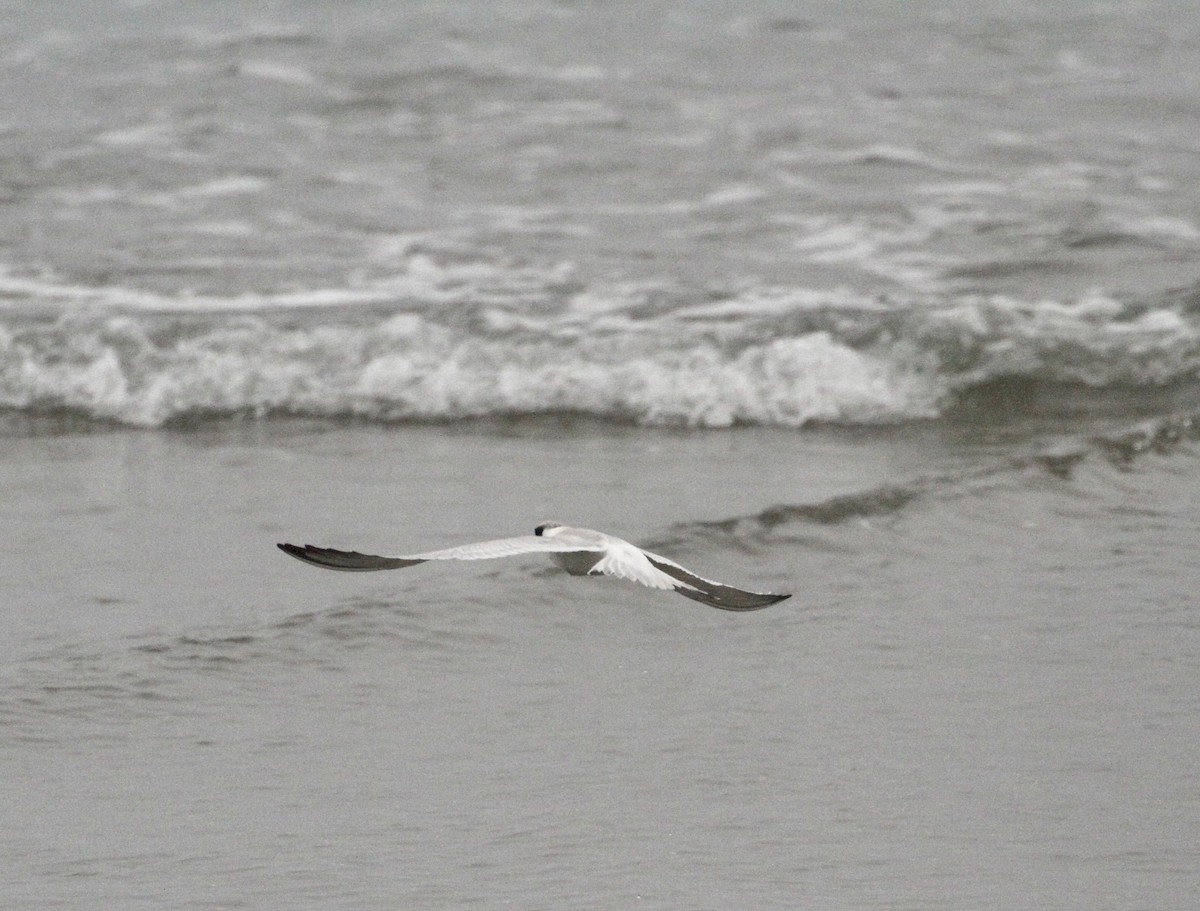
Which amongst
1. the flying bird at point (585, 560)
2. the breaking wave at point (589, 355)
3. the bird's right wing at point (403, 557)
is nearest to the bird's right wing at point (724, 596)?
the flying bird at point (585, 560)

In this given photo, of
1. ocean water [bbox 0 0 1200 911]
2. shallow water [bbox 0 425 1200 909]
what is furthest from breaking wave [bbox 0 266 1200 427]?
shallow water [bbox 0 425 1200 909]

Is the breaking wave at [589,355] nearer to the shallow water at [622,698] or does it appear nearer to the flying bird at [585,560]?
the shallow water at [622,698]

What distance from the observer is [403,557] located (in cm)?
397

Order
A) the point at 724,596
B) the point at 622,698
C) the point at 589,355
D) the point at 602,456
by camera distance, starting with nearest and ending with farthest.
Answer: the point at 724,596 < the point at 622,698 < the point at 602,456 < the point at 589,355

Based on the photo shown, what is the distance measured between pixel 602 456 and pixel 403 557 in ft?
10.5

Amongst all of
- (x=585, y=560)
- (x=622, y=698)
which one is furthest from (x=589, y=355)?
(x=622, y=698)

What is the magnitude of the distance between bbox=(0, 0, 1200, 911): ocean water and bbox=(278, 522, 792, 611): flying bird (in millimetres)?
342

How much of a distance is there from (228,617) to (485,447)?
88.6 inches

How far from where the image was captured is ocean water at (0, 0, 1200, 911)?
3.90 m

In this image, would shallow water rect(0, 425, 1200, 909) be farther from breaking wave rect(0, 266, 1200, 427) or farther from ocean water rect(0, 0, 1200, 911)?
breaking wave rect(0, 266, 1200, 427)

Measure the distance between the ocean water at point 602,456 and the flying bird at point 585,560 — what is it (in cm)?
34

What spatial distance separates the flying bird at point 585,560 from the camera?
390 cm

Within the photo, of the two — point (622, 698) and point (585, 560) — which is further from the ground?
point (585, 560)

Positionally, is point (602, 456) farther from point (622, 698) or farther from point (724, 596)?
point (724, 596)
